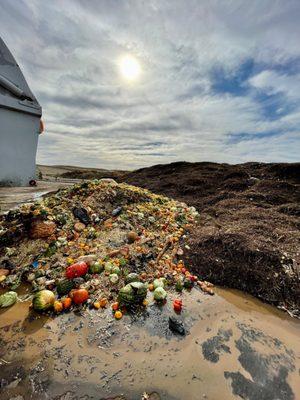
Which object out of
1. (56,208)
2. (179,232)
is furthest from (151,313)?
(56,208)

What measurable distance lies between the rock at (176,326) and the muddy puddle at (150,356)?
80 mm

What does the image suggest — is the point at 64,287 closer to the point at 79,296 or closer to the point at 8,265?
the point at 79,296

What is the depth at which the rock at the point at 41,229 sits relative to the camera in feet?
17.4

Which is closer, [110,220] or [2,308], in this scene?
[2,308]

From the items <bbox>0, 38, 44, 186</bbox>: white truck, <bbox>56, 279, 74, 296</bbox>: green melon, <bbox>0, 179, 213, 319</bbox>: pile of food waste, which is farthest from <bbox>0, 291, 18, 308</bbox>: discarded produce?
<bbox>0, 38, 44, 186</bbox>: white truck

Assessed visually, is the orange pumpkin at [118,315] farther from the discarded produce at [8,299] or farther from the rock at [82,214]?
the rock at [82,214]

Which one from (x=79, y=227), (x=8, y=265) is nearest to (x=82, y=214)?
(x=79, y=227)

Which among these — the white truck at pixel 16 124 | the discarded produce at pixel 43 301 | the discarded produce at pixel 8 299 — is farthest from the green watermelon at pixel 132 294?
the white truck at pixel 16 124

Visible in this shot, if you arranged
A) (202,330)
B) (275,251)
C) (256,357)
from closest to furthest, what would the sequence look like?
(256,357) < (202,330) < (275,251)

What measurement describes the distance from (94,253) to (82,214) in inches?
63.7

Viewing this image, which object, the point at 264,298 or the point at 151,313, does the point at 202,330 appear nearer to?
the point at 151,313

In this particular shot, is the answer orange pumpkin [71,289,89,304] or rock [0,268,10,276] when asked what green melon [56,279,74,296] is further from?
rock [0,268,10,276]

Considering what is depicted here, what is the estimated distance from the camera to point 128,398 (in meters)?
2.37

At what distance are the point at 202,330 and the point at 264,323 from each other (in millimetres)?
1054
